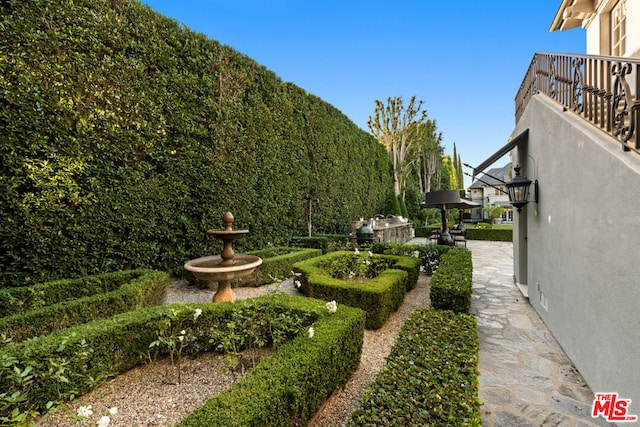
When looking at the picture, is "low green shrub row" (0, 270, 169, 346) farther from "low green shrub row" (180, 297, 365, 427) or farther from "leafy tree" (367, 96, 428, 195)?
"leafy tree" (367, 96, 428, 195)

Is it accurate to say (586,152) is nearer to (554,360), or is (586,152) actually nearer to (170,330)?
(554,360)

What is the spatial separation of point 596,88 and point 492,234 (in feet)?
53.7

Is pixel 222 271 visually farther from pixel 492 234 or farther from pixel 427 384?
pixel 492 234

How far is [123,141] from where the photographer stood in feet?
18.6

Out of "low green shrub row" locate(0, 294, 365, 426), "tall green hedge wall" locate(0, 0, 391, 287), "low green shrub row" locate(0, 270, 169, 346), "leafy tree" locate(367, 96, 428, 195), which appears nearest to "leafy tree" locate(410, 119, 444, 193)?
"leafy tree" locate(367, 96, 428, 195)

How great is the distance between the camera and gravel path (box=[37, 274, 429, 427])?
237cm

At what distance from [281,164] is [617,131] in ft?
27.7

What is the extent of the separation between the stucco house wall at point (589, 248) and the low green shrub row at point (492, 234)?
45.7ft

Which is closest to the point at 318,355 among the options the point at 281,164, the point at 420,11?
the point at 281,164

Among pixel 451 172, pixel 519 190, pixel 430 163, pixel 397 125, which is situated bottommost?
pixel 519 190

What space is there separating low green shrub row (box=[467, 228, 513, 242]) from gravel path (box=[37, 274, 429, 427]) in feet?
54.0

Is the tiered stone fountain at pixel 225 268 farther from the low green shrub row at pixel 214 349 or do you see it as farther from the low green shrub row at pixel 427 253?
the low green shrub row at pixel 427 253

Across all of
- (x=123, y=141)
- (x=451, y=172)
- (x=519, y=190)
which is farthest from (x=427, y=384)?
(x=451, y=172)

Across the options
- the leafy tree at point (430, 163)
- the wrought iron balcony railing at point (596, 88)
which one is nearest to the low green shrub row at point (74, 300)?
the wrought iron balcony railing at point (596, 88)
